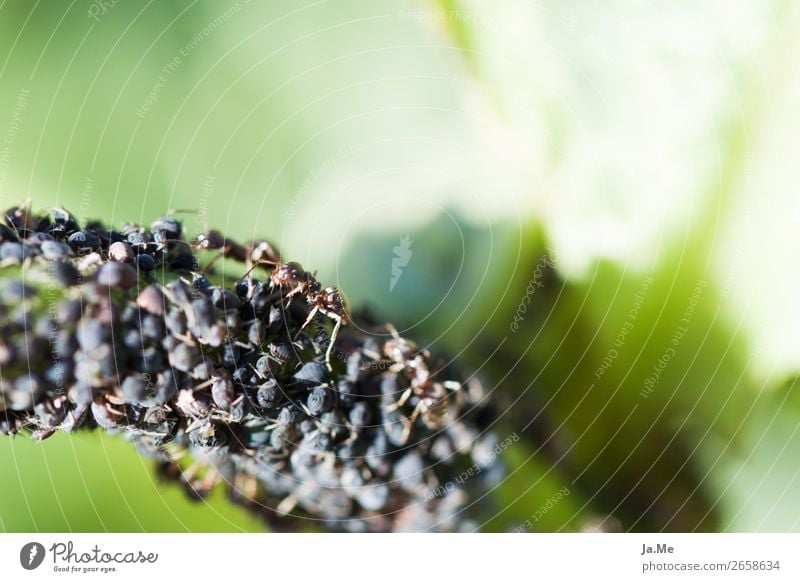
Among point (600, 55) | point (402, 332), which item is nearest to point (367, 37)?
point (600, 55)

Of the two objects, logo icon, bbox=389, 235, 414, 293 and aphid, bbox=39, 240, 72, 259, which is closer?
aphid, bbox=39, 240, 72, 259

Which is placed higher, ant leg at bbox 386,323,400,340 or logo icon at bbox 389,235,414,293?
logo icon at bbox 389,235,414,293

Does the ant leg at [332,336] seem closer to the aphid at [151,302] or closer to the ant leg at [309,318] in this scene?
the ant leg at [309,318]

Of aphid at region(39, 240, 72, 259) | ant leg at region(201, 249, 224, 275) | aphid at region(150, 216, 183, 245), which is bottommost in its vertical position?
ant leg at region(201, 249, 224, 275)
